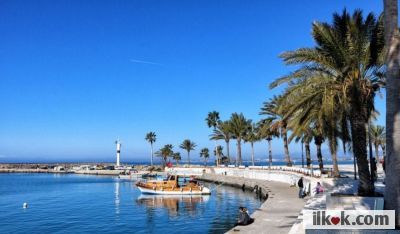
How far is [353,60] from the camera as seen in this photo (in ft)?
60.3

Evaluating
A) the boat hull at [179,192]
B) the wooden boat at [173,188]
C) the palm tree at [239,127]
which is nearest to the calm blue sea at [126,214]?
the boat hull at [179,192]

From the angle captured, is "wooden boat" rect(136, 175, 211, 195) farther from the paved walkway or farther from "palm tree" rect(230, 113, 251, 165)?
"palm tree" rect(230, 113, 251, 165)

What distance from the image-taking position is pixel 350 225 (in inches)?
538

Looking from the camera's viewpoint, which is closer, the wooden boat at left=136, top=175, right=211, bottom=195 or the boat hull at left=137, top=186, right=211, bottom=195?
the boat hull at left=137, top=186, right=211, bottom=195

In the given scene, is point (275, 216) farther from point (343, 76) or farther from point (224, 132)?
point (224, 132)

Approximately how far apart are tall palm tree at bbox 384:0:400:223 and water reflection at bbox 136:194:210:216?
26.2 meters

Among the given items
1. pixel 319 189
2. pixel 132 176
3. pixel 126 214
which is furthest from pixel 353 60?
pixel 132 176

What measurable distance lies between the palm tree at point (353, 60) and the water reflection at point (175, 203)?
72.1ft

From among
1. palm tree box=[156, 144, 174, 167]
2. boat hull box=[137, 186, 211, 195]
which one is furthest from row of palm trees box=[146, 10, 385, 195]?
palm tree box=[156, 144, 174, 167]

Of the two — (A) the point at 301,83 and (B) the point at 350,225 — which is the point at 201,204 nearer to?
(A) the point at 301,83

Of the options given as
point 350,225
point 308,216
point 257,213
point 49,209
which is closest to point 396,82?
point 350,225

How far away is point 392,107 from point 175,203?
36.0m

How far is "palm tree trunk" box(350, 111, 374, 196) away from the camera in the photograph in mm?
18422

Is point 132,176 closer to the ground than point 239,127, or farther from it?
closer to the ground
